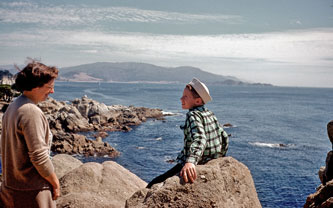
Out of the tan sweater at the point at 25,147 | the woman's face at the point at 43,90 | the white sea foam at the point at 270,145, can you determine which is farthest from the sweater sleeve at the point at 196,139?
the white sea foam at the point at 270,145

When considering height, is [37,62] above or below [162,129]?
above

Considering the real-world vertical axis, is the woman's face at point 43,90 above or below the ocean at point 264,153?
above

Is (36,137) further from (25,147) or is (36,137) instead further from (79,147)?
(79,147)

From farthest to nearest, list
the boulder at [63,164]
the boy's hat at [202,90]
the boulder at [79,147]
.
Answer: the boulder at [79,147] < the boulder at [63,164] < the boy's hat at [202,90]

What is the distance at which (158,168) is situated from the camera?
36562 millimetres

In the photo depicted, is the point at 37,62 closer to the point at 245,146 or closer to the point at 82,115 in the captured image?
the point at 245,146

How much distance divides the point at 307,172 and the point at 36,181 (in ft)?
127

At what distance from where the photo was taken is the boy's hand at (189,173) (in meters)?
4.79

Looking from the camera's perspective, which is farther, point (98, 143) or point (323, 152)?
point (323, 152)

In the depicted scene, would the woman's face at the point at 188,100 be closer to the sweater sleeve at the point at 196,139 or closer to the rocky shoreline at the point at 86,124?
the sweater sleeve at the point at 196,139

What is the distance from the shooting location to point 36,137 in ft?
12.6

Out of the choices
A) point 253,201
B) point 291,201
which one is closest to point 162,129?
point 291,201

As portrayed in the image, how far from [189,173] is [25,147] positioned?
7.87 ft

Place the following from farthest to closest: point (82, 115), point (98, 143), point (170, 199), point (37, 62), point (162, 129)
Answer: point (82, 115) < point (162, 129) < point (98, 143) < point (170, 199) < point (37, 62)
